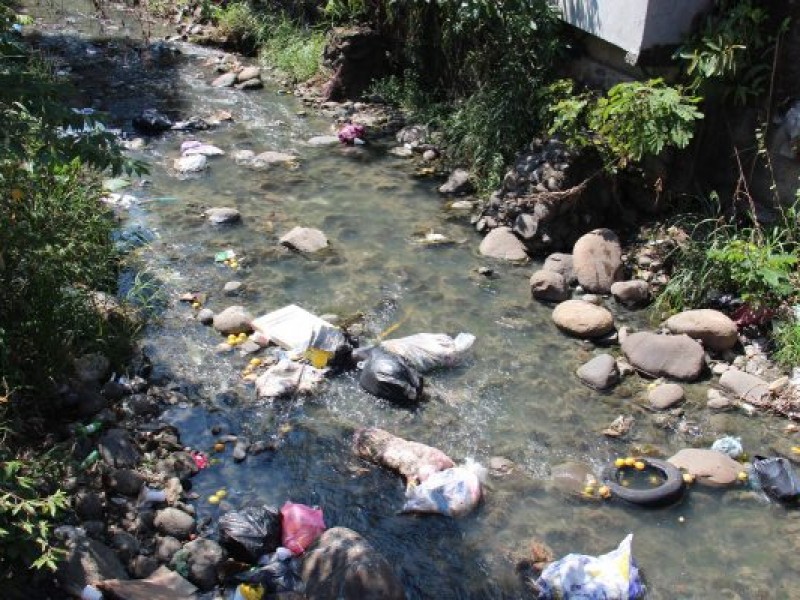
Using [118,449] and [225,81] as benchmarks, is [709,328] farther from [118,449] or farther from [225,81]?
[225,81]

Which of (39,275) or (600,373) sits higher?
(39,275)

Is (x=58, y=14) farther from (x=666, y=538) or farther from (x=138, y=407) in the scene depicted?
(x=666, y=538)

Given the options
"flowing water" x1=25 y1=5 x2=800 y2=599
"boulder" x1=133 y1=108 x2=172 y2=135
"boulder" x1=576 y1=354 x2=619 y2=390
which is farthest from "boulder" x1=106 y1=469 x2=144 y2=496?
"boulder" x1=133 y1=108 x2=172 y2=135

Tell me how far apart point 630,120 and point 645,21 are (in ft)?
2.55

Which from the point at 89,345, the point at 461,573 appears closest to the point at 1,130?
the point at 89,345

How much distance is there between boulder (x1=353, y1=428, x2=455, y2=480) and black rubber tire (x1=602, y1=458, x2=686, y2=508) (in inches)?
34.0

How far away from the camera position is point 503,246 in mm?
6375

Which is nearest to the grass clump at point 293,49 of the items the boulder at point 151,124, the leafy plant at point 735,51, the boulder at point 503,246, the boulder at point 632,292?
the boulder at point 151,124

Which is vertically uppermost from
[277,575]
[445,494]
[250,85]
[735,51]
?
[735,51]

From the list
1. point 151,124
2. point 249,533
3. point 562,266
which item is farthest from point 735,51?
point 151,124

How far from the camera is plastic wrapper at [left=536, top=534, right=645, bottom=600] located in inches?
139

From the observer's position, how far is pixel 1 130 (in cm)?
327

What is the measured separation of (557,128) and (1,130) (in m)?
4.38

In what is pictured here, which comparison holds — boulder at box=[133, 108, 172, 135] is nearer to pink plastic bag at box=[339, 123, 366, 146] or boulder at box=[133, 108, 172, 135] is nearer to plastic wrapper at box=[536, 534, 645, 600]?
pink plastic bag at box=[339, 123, 366, 146]
